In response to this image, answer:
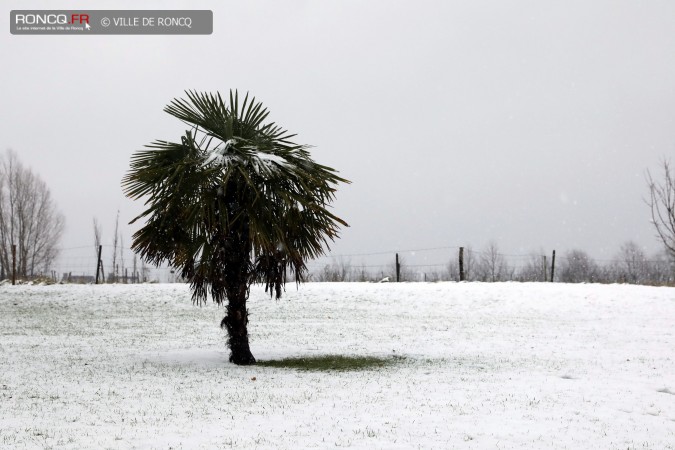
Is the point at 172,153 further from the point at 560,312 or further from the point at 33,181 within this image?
the point at 33,181

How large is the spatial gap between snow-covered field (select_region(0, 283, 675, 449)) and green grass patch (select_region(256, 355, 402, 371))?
1.57 ft

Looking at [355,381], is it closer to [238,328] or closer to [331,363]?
[331,363]

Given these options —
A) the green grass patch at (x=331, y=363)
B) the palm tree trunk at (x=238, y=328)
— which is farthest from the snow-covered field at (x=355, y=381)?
the green grass patch at (x=331, y=363)

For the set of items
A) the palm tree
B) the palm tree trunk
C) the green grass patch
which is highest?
the palm tree

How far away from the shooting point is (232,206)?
12.5 meters

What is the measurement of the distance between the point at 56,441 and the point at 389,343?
11656 mm

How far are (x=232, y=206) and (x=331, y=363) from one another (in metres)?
4.15

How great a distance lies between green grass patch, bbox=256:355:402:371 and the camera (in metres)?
12.4

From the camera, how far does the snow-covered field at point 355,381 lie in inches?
274

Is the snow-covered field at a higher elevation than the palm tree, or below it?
below

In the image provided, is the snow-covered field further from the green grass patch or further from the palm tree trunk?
the green grass patch

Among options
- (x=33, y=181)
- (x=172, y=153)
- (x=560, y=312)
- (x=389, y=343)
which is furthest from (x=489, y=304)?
(x=33, y=181)

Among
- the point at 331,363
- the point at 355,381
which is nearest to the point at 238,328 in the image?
the point at 331,363

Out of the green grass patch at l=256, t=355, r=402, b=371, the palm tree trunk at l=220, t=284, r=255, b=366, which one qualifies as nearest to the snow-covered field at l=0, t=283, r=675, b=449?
the palm tree trunk at l=220, t=284, r=255, b=366
